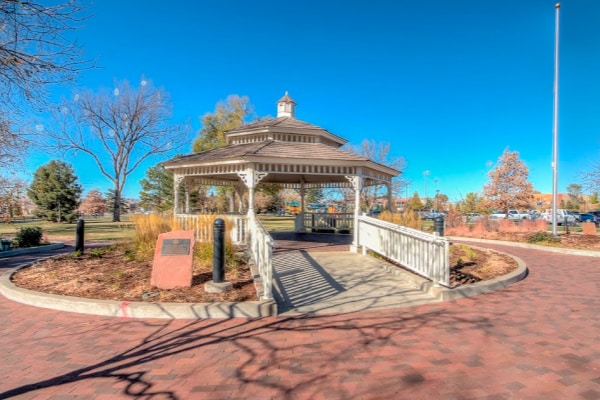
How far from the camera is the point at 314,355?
3775 mm

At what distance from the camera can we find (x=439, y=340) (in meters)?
4.21

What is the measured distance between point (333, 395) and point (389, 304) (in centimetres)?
299

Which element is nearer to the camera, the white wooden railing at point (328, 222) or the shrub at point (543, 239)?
the shrub at point (543, 239)

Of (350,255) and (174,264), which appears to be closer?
(174,264)

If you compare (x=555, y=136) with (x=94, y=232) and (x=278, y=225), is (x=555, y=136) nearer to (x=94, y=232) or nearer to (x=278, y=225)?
(x=278, y=225)

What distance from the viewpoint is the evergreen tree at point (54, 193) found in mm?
34594

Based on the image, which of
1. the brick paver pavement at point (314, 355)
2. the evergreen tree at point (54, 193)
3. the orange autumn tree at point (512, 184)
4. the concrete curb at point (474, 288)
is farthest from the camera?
the evergreen tree at point (54, 193)

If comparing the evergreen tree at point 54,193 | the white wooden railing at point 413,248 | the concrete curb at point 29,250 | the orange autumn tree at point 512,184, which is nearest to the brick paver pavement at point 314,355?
the white wooden railing at point 413,248

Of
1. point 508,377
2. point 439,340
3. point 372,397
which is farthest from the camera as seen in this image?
point 439,340

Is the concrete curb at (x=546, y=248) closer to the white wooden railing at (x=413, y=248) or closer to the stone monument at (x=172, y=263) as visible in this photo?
the white wooden railing at (x=413, y=248)

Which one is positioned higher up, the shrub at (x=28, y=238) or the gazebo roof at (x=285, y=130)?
the gazebo roof at (x=285, y=130)

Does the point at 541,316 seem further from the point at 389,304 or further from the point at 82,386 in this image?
the point at 82,386

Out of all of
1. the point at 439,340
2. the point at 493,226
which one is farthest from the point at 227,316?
the point at 493,226

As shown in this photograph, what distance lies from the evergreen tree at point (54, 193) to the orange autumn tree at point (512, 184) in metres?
41.7
